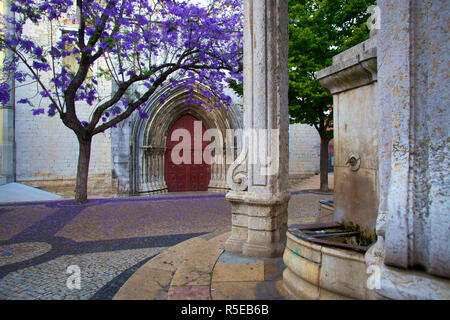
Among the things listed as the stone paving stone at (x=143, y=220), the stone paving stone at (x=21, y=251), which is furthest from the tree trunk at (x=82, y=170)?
the stone paving stone at (x=21, y=251)

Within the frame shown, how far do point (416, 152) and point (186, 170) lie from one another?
Result: 12297 mm

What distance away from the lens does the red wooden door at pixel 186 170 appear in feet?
42.8

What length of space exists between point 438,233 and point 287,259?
1.16 metres

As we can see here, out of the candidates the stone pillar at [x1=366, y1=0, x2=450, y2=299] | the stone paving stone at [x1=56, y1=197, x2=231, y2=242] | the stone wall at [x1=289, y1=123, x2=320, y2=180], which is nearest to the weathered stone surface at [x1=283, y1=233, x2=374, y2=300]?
the stone pillar at [x1=366, y1=0, x2=450, y2=299]

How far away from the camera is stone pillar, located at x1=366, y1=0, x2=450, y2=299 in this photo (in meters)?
1.15

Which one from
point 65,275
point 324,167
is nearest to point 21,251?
point 65,275

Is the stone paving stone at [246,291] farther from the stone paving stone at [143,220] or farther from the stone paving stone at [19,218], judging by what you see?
the stone paving stone at [19,218]

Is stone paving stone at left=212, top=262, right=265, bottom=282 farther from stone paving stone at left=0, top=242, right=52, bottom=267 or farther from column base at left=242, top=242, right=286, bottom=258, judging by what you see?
stone paving stone at left=0, top=242, right=52, bottom=267

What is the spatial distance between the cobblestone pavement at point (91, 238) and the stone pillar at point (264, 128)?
1.35m

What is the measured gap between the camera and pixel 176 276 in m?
2.64

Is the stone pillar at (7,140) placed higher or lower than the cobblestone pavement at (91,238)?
higher

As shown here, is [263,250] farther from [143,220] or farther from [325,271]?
[143,220]

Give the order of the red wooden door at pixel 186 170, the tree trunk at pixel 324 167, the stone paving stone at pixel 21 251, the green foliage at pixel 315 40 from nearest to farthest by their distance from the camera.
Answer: the stone paving stone at pixel 21 251
the green foliage at pixel 315 40
the tree trunk at pixel 324 167
the red wooden door at pixel 186 170
